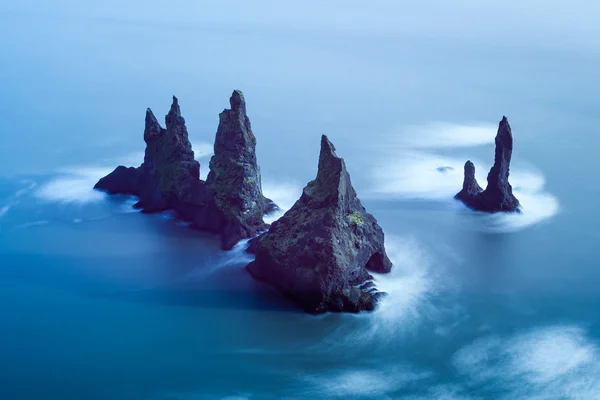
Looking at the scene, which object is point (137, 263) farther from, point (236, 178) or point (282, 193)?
point (282, 193)

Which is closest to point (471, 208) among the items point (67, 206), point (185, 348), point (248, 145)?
point (248, 145)

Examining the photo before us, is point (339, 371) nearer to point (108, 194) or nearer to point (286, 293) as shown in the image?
point (286, 293)

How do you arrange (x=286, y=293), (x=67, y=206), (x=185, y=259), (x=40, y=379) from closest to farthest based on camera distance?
1. (x=40, y=379)
2. (x=286, y=293)
3. (x=185, y=259)
4. (x=67, y=206)

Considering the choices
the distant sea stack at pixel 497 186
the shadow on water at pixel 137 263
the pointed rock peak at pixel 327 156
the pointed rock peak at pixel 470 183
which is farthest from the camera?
the pointed rock peak at pixel 470 183

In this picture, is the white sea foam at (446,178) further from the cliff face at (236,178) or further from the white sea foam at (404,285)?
the cliff face at (236,178)

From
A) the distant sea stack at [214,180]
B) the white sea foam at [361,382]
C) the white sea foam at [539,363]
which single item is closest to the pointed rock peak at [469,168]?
the distant sea stack at [214,180]
